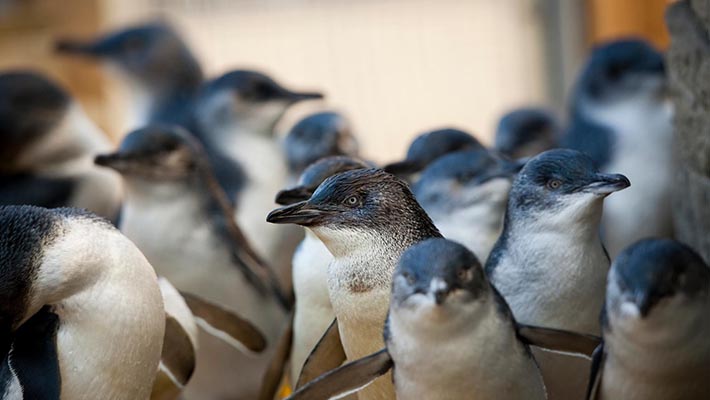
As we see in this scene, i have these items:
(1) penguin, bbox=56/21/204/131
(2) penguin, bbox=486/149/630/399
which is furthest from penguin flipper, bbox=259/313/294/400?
(1) penguin, bbox=56/21/204/131

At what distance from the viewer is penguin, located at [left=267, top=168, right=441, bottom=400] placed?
1.54 meters

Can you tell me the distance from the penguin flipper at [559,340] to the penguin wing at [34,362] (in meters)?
0.61

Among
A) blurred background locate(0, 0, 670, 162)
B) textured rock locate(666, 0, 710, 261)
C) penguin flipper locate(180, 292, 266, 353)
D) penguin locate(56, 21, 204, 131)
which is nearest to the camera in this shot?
penguin flipper locate(180, 292, 266, 353)

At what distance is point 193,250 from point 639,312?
1219mm

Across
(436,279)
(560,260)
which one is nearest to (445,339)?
(436,279)

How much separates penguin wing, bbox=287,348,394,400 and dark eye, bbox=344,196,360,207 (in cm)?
21

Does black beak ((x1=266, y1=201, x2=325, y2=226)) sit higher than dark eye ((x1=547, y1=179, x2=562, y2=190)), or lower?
higher

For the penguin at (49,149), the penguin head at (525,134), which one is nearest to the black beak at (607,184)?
the penguin head at (525,134)

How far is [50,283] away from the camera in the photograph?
1523mm

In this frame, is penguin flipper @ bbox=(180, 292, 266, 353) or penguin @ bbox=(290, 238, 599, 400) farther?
penguin flipper @ bbox=(180, 292, 266, 353)

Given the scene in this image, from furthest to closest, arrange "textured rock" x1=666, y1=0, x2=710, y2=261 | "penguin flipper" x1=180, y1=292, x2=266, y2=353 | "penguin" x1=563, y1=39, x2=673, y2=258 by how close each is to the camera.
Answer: "penguin" x1=563, y1=39, x2=673, y2=258 → "textured rock" x1=666, y1=0, x2=710, y2=261 → "penguin flipper" x1=180, y1=292, x2=266, y2=353

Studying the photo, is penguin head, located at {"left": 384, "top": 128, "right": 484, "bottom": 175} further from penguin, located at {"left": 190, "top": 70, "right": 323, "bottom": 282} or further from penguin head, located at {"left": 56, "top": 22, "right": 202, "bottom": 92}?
penguin head, located at {"left": 56, "top": 22, "right": 202, "bottom": 92}

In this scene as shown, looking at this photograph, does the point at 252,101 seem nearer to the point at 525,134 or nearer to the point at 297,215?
the point at 525,134

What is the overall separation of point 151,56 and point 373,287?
2152 millimetres
